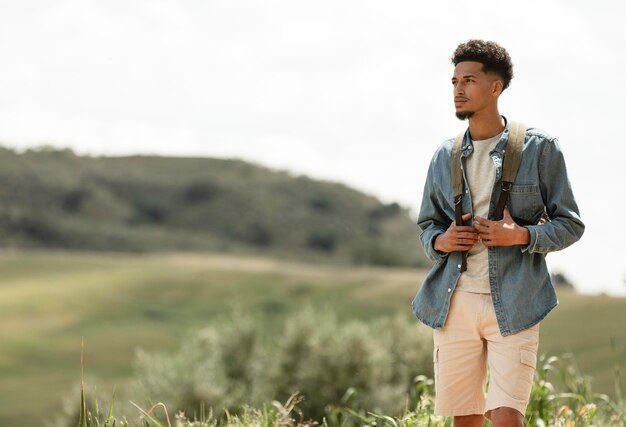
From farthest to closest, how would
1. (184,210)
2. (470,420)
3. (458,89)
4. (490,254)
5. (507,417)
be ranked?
(184,210), (470,420), (458,89), (490,254), (507,417)

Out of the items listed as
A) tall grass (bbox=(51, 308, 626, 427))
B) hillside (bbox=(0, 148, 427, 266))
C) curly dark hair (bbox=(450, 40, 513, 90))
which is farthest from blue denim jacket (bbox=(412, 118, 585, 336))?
hillside (bbox=(0, 148, 427, 266))

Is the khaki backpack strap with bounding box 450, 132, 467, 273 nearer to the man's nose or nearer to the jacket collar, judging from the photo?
the jacket collar

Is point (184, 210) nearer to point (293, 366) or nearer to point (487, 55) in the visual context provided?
point (293, 366)

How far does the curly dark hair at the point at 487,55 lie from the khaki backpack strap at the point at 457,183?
1.13ft

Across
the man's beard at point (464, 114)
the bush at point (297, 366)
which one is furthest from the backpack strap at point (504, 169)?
the bush at point (297, 366)

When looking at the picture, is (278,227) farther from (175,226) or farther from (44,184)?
(44,184)

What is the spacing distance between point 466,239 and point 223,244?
351 ft

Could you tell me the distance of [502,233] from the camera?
3.94 m

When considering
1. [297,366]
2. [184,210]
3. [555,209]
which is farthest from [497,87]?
[184,210]

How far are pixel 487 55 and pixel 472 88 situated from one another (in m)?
0.16

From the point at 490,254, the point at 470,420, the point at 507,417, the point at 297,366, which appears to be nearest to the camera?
the point at 507,417

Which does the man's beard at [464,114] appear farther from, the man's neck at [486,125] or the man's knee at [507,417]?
the man's knee at [507,417]

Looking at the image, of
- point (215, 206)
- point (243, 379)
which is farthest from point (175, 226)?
point (243, 379)

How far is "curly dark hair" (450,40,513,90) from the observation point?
4.12 metres
